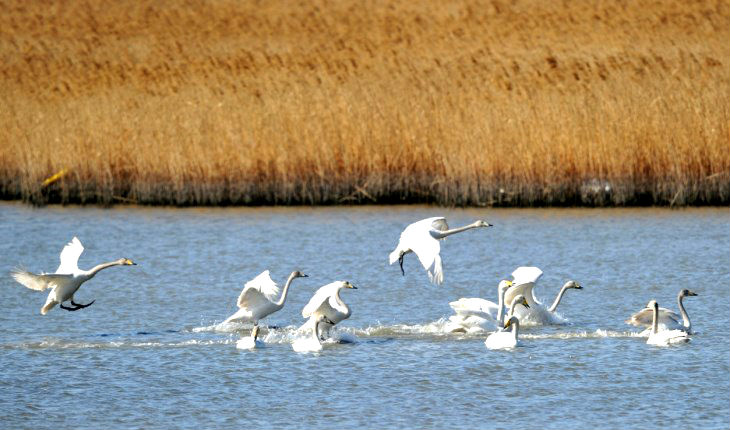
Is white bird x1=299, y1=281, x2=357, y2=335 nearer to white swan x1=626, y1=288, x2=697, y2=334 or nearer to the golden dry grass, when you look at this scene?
white swan x1=626, y1=288, x2=697, y2=334

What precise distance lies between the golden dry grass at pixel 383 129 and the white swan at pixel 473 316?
5434 mm

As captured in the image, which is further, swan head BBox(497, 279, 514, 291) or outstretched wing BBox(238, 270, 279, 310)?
swan head BBox(497, 279, 514, 291)

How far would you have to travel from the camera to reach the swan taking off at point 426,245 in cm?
968

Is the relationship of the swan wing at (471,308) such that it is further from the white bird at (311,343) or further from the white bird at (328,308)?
the white bird at (311,343)

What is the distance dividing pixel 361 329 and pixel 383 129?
21.1 feet

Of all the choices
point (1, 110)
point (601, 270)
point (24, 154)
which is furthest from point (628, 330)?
point (1, 110)

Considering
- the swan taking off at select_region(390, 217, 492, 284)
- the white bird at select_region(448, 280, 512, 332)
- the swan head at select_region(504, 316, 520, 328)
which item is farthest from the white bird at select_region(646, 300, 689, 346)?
the swan taking off at select_region(390, 217, 492, 284)

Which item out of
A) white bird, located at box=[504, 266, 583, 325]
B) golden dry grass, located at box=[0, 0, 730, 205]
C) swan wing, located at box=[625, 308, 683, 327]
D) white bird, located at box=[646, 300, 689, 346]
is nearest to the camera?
white bird, located at box=[646, 300, 689, 346]

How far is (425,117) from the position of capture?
16859 mm

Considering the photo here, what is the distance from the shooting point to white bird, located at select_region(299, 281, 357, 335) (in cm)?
994

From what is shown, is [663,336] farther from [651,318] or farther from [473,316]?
[473,316]

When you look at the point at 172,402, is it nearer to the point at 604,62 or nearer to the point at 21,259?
the point at 21,259

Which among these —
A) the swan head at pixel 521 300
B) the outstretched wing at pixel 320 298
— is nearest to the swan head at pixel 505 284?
the swan head at pixel 521 300

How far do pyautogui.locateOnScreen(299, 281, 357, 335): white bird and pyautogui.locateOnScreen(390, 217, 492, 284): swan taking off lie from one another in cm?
51
